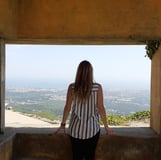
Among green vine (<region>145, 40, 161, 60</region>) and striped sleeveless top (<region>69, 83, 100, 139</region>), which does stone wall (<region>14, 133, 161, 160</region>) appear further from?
green vine (<region>145, 40, 161, 60</region>)

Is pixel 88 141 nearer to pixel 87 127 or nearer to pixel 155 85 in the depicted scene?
pixel 87 127

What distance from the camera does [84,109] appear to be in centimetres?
580

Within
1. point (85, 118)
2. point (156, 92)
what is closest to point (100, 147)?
point (156, 92)

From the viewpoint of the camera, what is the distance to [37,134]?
746 centimetres

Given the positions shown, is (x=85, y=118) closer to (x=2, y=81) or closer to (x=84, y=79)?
(x=84, y=79)

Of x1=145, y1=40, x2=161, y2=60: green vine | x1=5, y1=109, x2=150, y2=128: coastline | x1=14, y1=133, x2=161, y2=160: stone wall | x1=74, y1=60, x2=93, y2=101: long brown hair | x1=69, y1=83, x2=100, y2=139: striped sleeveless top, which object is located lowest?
x1=14, y1=133, x2=161, y2=160: stone wall

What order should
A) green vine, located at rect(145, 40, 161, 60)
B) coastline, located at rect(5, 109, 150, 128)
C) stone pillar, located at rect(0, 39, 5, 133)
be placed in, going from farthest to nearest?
coastline, located at rect(5, 109, 150, 128) → green vine, located at rect(145, 40, 161, 60) → stone pillar, located at rect(0, 39, 5, 133)

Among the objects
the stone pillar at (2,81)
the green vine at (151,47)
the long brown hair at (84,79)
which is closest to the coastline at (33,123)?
the stone pillar at (2,81)

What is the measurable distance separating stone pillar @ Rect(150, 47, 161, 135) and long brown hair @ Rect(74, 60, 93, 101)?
2083 millimetres

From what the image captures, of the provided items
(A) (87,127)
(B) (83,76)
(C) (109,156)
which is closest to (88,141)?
(A) (87,127)

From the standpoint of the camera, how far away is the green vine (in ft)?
25.1

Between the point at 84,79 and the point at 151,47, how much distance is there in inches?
98.2

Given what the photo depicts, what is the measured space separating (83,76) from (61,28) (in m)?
1.92

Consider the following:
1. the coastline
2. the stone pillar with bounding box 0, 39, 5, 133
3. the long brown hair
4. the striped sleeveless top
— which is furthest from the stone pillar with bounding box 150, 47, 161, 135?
the stone pillar with bounding box 0, 39, 5, 133
